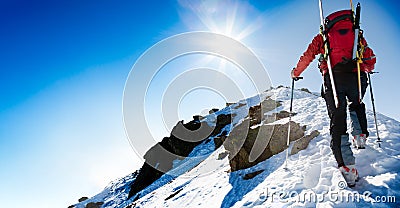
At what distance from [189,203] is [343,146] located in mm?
5953

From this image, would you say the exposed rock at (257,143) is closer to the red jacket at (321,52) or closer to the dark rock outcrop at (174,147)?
the red jacket at (321,52)

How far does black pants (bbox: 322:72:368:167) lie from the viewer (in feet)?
15.4

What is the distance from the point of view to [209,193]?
356 inches

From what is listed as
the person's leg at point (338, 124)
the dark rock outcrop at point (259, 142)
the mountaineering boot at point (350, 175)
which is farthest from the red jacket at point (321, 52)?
the dark rock outcrop at point (259, 142)

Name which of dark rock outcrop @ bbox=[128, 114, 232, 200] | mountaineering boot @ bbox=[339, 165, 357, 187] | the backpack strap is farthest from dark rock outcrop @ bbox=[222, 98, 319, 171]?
dark rock outcrop @ bbox=[128, 114, 232, 200]

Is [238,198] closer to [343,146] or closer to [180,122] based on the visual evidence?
[343,146]

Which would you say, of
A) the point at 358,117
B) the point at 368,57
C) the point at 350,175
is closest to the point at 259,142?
the point at 358,117

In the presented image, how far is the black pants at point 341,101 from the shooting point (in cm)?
471

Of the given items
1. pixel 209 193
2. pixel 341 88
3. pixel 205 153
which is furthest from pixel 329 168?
pixel 205 153

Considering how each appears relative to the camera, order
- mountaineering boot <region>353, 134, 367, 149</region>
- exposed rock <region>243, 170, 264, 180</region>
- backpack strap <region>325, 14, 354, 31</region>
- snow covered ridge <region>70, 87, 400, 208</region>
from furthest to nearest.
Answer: exposed rock <region>243, 170, 264, 180</region>, mountaineering boot <region>353, 134, 367, 149</region>, backpack strap <region>325, 14, 354, 31</region>, snow covered ridge <region>70, 87, 400, 208</region>

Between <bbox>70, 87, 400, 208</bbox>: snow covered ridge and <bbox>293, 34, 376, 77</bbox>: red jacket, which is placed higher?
<bbox>293, 34, 376, 77</bbox>: red jacket

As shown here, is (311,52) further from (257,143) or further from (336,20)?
(257,143)

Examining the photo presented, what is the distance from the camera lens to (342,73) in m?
4.96

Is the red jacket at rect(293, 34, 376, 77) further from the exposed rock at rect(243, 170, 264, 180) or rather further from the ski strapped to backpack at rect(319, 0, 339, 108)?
the exposed rock at rect(243, 170, 264, 180)
